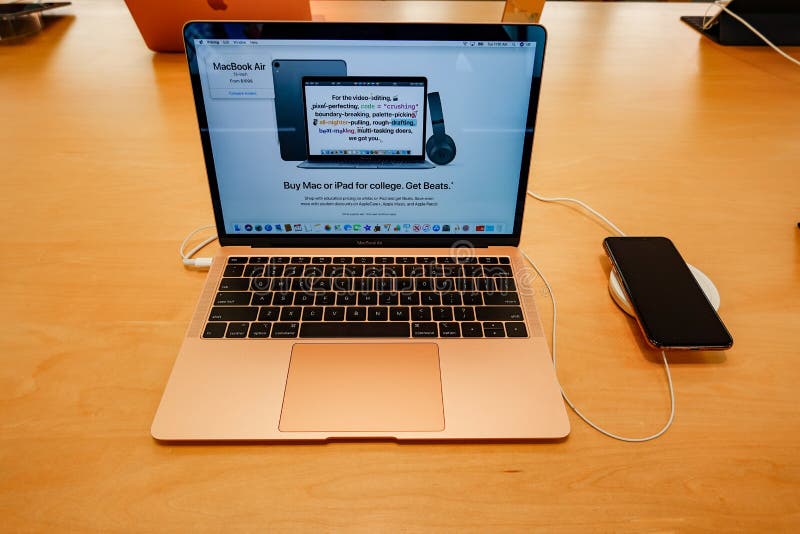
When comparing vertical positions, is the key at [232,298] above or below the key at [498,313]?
above

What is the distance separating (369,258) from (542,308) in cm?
24

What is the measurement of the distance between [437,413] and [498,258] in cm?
25

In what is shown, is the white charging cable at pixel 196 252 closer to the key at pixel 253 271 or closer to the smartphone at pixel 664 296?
the key at pixel 253 271

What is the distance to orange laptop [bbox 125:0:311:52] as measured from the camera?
3.82 feet

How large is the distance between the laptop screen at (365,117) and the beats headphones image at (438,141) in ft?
0.03

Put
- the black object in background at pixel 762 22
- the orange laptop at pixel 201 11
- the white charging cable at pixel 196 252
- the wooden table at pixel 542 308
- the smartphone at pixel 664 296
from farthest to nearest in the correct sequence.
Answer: the black object in background at pixel 762 22, the orange laptop at pixel 201 11, the white charging cable at pixel 196 252, the smartphone at pixel 664 296, the wooden table at pixel 542 308

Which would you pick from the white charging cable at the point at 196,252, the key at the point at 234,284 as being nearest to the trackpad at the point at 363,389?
the key at the point at 234,284

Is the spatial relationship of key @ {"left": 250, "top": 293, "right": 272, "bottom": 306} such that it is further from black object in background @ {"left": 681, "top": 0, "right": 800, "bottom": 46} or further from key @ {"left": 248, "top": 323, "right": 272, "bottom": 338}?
black object in background @ {"left": 681, "top": 0, "right": 800, "bottom": 46}

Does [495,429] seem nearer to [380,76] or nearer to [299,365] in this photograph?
[299,365]

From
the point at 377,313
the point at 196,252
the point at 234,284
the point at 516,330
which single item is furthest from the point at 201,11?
the point at 516,330

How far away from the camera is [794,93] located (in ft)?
3.75

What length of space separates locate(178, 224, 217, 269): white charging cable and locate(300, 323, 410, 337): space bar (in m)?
0.20

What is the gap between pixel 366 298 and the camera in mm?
615

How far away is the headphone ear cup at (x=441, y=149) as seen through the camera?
0.62m
